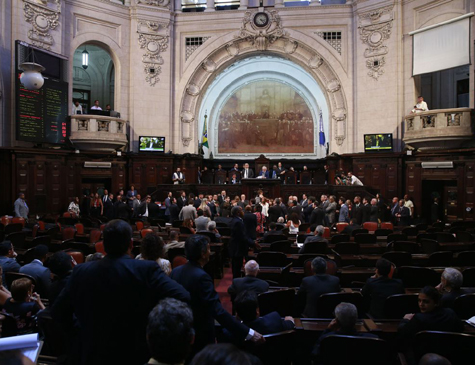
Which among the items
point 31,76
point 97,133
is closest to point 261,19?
point 97,133

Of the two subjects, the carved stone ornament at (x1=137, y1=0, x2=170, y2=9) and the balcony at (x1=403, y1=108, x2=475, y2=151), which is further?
the carved stone ornament at (x1=137, y1=0, x2=170, y2=9)

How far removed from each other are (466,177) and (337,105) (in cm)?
752

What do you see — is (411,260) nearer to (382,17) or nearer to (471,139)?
(471,139)

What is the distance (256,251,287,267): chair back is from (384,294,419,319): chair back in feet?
8.35

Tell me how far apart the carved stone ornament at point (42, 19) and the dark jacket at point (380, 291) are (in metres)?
17.1

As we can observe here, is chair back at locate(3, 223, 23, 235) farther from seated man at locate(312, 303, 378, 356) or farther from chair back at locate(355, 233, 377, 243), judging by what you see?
seated man at locate(312, 303, 378, 356)

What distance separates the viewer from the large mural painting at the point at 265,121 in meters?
24.9

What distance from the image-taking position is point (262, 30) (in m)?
21.2

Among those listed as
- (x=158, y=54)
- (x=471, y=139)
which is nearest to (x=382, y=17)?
(x=471, y=139)

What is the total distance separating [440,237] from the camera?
968 cm

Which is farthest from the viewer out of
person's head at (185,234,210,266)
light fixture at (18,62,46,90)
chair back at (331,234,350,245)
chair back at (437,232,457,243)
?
light fixture at (18,62,46,90)

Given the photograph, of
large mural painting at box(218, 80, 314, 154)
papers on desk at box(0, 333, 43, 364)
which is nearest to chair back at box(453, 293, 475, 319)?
papers on desk at box(0, 333, 43, 364)

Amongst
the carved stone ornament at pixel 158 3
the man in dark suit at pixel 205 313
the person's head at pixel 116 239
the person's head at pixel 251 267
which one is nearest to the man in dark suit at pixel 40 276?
the person's head at pixel 251 267

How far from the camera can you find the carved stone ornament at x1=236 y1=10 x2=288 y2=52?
2120 cm
